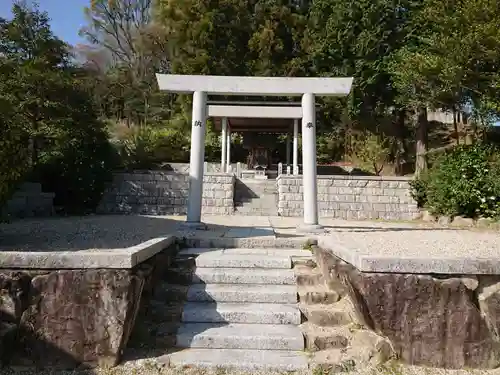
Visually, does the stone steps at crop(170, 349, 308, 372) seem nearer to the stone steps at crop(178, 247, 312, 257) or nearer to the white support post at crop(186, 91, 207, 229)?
the stone steps at crop(178, 247, 312, 257)

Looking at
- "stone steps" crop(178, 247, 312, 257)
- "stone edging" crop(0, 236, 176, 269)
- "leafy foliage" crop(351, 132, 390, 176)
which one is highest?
"leafy foliage" crop(351, 132, 390, 176)

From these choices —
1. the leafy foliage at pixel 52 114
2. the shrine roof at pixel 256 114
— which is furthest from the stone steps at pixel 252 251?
the leafy foliage at pixel 52 114

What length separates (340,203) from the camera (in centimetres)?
1171

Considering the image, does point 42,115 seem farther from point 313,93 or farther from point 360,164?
point 360,164

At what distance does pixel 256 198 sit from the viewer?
40.3ft

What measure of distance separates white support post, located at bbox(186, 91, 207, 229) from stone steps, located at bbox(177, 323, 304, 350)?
124 inches

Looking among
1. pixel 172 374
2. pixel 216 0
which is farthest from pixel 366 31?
pixel 172 374

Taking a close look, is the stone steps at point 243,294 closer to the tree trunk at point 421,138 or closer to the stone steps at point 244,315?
the stone steps at point 244,315

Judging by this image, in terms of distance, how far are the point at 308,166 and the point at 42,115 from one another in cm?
722

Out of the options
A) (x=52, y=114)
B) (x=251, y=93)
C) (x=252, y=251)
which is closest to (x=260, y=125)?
(x=52, y=114)

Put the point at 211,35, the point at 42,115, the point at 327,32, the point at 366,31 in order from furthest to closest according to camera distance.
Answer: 1. the point at 211,35
2. the point at 327,32
3. the point at 366,31
4. the point at 42,115

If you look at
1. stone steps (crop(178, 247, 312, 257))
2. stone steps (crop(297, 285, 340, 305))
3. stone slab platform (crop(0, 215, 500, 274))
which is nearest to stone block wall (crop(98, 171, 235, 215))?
stone slab platform (crop(0, 215, 500, 274))

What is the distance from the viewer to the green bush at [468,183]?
916 cm

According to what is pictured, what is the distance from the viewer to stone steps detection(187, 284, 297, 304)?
12.8 feet
